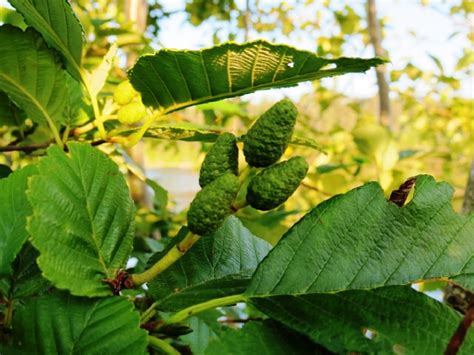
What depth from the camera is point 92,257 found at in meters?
0.40

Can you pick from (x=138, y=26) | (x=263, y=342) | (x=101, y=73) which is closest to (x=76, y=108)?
(x=101, y=73)

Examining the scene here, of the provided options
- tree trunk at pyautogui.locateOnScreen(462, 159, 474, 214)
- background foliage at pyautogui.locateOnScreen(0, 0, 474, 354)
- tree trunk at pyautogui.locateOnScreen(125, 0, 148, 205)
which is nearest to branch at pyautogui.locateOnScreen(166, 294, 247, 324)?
background foliage at pyautogui.locateOnScreen(0, 0, 474, 354)

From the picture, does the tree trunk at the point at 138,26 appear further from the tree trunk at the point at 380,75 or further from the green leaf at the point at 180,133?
the green leaf at the point at 180,133

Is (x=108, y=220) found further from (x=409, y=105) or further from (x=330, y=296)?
(x=409, y=105)

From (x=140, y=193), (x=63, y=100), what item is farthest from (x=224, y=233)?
(x=140, y=193)

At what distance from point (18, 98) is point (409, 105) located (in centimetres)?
267

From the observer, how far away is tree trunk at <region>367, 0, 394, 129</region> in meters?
1.97

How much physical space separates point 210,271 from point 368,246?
5.2 inches

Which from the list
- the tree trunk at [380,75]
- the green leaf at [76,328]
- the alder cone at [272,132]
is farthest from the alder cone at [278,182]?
the tree trunk at [380,75]

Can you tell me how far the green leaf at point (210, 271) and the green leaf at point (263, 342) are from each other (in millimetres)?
59

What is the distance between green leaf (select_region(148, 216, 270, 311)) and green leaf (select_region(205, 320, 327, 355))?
6 cm

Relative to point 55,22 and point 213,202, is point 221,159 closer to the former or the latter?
point 213,202

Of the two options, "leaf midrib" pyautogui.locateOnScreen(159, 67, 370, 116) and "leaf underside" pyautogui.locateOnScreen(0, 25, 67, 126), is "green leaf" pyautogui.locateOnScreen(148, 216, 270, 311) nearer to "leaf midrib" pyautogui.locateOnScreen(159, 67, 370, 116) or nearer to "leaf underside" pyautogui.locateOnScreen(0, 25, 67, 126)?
"leaf midrib" pyautogui.locateOnScreen(159, 67, 370, 116)

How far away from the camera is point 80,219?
1.31ft
